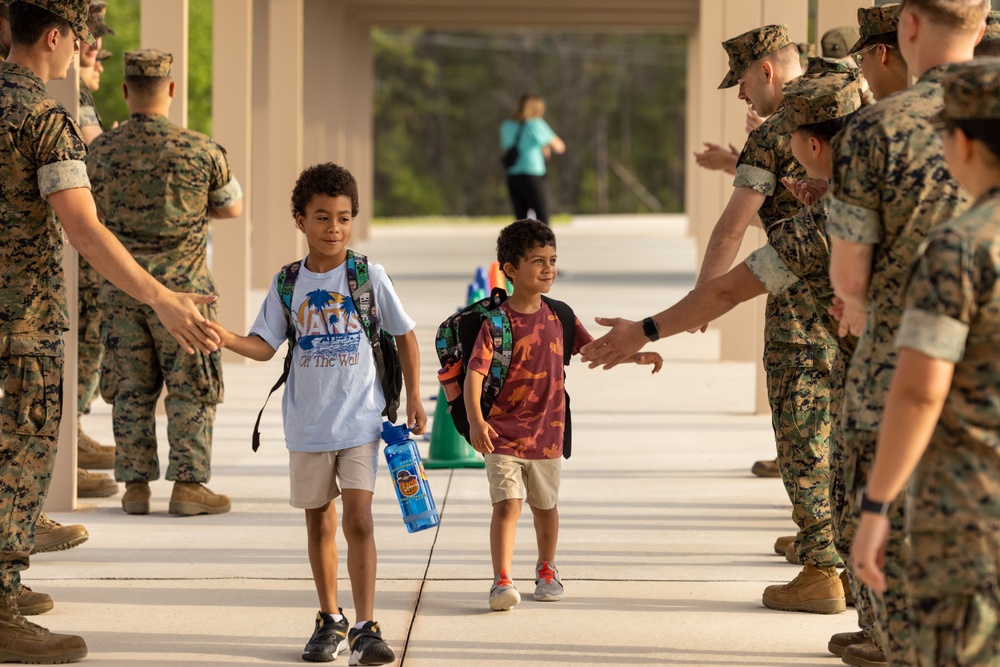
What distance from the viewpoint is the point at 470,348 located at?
19.5ft

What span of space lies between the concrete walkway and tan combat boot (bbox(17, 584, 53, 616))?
10 centimetres

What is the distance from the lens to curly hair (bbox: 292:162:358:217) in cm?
526

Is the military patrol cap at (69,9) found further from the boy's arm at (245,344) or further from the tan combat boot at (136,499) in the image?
the tan combat boot at (136,499)

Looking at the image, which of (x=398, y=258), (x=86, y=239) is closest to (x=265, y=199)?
(x=398, y=258)

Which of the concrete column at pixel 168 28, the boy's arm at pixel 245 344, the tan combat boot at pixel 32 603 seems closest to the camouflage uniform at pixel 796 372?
the boy's arm at pixel 245 344

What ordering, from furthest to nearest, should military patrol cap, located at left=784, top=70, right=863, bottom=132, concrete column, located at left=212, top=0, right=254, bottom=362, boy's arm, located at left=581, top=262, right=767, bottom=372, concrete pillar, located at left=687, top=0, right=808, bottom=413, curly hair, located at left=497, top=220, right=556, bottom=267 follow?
concrete column, located at left=212, top=0, right=254, bottom=362
concrete pillar, located at left=687, top=0, right=808, bottom=413
curly hair, located at left=497, top=220, right=556, bottom=267
boy's arm, located at left=581, top=262, right=767, bottom=372
military patrol cap, located at left=784, top=70, right=863, bottom=132

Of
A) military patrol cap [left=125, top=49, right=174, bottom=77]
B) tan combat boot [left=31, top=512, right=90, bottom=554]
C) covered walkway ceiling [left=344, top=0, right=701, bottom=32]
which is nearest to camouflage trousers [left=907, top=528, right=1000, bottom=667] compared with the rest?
tan combat boot [left=31, top=512, right=90, bottom=554]

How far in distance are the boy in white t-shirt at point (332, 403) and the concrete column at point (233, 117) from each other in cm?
734

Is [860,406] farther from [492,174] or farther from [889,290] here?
[492,174]

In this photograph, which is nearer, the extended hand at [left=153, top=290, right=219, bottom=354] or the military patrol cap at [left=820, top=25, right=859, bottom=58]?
the extended hand at [left=153, top=290, right=219, bottom=354]

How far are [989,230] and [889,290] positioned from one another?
733 mm

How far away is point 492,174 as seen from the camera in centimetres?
6825

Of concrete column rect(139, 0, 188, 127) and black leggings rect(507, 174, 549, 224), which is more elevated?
concrete column rect(139, 0, 188, 127)

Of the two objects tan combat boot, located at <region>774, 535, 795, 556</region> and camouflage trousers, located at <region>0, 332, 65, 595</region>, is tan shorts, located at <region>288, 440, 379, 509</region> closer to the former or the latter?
camouflage trousers, located at <region>0, 332, 65, 595</region>
